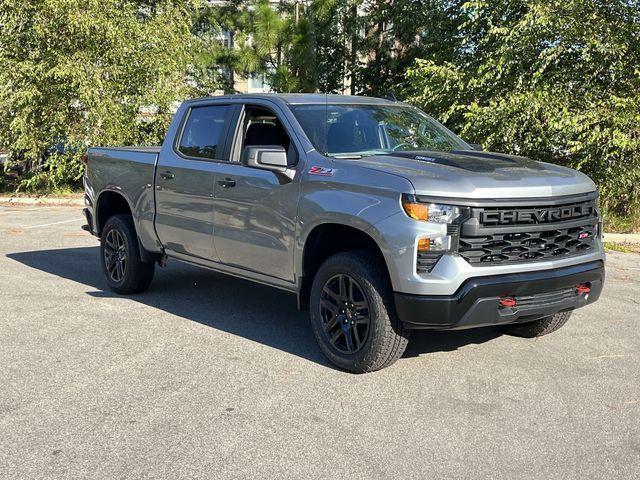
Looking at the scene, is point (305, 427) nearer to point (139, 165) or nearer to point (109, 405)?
point (109, 405)

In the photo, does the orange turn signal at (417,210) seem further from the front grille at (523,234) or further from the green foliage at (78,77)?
the green foliage at (78,77)

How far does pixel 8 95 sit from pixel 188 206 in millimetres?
12394

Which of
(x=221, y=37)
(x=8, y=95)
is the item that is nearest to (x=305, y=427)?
(x=8, y=95)

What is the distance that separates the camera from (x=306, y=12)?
18859 millimetres

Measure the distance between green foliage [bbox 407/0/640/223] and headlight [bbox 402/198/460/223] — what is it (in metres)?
7.58

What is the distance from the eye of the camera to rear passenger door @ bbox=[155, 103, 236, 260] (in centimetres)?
640

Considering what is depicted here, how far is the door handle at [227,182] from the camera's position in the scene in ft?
19.9

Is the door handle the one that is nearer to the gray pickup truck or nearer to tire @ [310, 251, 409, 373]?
the gray pickup truck

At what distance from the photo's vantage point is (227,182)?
612 centimetres

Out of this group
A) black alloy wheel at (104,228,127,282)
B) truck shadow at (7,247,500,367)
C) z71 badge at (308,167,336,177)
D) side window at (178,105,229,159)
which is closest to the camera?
z71 badge at (308,167,336,177)

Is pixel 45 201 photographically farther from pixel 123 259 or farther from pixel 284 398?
pixel 284 398

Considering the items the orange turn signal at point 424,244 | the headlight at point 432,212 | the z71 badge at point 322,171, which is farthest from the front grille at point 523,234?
the z71 badge at point 322,171

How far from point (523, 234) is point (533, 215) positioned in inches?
5.6

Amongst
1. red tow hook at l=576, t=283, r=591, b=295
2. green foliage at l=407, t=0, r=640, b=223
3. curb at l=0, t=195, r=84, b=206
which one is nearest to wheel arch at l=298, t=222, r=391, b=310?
red tow hook at l=576, t=283, r=591, b=295
